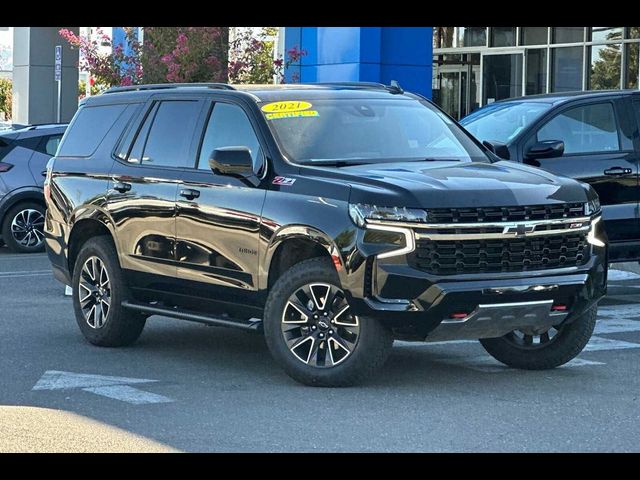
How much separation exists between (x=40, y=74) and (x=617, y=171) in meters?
26.1

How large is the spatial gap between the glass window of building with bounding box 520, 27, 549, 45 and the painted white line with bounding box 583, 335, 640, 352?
18.6 metres

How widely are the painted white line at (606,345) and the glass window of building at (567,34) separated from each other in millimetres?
17637

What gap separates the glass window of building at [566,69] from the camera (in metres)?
27.5

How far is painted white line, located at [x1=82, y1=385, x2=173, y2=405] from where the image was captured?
8.13 meters

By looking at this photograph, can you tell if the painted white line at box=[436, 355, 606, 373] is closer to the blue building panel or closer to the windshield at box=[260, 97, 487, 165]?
the windshield at box=[260, 97, 487, 165]

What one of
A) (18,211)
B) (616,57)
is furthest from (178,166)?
(616,57)

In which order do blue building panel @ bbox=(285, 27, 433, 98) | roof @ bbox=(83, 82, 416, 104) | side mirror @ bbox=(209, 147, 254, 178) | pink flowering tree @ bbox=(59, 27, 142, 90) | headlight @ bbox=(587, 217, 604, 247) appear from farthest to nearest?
blue building panel @ bbox=(285, 27, 433, 98) < pink flowering tree @ bbox=(59, 27, 142, 90) < roof @ bbox=(83, 82, 416, 104) < side mirror @ bbox=(209, 147, 254, 178) < headlight @ bbox=(587, 217, 604, 247)

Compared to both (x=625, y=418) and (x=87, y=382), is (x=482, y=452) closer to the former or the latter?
(x=625, y=418)

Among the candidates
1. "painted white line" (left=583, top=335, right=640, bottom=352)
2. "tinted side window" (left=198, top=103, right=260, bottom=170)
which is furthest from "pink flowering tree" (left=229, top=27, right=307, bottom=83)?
"tinted side window" (left=198, top=103, right=260, bottom=170)

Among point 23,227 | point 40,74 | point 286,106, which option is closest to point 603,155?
point 286,106
